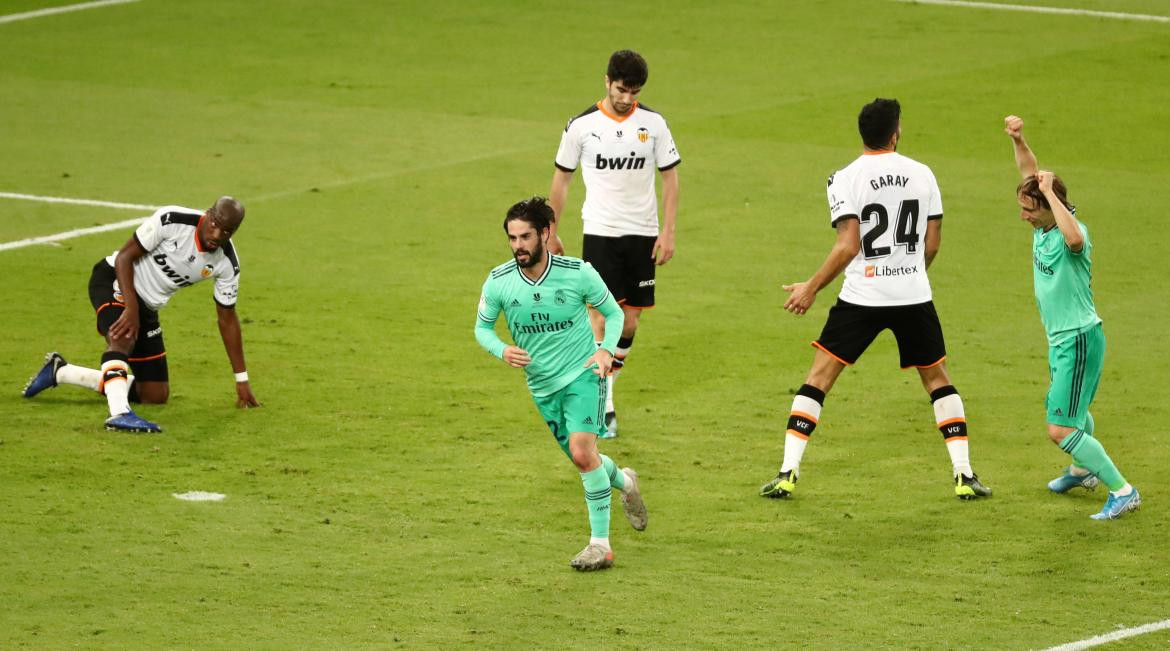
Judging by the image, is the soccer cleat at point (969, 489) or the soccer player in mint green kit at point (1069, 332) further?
the soccer cleat at point (969, 489)

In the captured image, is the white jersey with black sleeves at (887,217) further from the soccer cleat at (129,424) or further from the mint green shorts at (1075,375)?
the soccer cleat at (129,424)

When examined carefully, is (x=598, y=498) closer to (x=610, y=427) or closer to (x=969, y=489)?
(x=969, y=489)

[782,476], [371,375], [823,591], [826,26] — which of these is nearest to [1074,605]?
[823,591]

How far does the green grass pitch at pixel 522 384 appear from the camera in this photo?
957cm

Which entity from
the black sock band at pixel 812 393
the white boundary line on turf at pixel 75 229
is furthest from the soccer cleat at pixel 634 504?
the white boundary line on turf at pixel 75 229

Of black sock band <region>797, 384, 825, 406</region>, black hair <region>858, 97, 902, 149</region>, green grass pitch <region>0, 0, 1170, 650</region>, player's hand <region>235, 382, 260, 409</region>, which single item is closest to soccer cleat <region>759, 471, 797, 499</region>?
green grass pitch <region>0, 0, 1170, 650</region>

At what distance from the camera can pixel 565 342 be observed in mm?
10086

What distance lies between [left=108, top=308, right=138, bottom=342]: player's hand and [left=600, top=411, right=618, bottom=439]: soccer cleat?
358 cm

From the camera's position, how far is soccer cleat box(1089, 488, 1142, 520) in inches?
425

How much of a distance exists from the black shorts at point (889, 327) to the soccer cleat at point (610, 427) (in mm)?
2107

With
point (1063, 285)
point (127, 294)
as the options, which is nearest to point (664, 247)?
point (1063, 285)

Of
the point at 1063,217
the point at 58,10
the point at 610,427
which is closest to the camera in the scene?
the point at 1063,217

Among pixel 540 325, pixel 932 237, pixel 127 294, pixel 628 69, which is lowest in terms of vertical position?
pixel 127 294

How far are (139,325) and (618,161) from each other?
12.7ft
